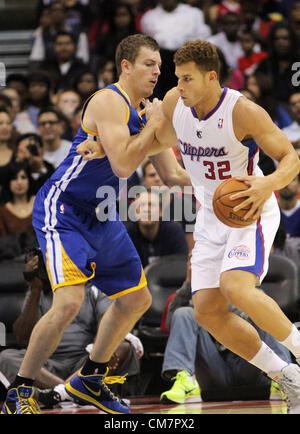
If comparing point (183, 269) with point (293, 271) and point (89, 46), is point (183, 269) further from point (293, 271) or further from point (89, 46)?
point (89, 46)

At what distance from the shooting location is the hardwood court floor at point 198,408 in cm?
492

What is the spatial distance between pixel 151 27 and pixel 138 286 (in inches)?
239

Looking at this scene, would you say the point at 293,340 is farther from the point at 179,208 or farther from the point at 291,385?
the point at 179,208

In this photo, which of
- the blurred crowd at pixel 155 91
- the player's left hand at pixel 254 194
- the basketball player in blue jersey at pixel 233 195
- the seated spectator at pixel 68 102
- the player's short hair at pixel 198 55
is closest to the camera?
the player's left hand at pixel 254 194

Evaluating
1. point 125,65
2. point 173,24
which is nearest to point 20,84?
point 173,24

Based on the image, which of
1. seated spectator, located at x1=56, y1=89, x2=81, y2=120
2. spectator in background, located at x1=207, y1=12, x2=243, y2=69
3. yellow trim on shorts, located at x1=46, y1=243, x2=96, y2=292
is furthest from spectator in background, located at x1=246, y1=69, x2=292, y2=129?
yellow trim on shorts, located at x1=46, y1=243, x2=96, y2=292

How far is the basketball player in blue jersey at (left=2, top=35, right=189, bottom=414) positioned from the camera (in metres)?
4.59

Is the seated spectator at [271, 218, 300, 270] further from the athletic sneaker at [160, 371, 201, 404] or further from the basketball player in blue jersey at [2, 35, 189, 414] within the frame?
the basketball player in blue jersey at [2, 35, 189, 414]

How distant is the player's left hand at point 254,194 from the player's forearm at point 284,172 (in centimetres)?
4

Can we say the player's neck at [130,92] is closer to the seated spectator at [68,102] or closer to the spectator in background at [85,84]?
the seated spectator at [68,102]

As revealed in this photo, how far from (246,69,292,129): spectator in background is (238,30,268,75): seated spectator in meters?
0.42

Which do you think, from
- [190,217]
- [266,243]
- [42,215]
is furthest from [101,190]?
[190,217]

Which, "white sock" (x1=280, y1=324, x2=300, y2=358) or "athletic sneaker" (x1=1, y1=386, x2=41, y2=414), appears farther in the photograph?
"athletic sneaker" (x1=1, y1=386, x2=41, y2=414)

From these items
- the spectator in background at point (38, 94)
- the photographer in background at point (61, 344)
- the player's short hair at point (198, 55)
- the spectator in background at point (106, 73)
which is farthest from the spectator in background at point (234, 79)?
the player's short hair at point (198, 55)
